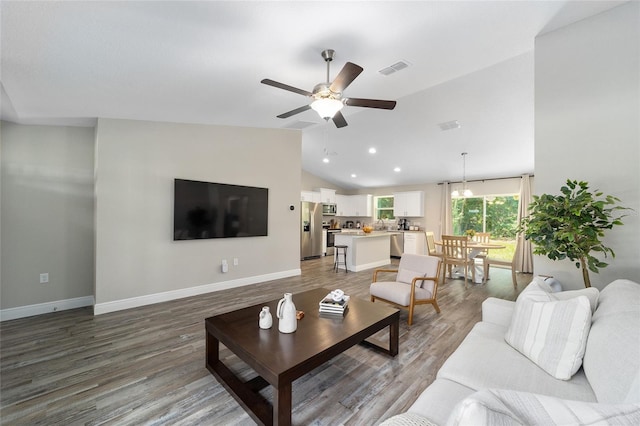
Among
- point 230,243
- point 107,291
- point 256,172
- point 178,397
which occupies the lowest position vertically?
point 178,397

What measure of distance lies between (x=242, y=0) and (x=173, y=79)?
4.23ft

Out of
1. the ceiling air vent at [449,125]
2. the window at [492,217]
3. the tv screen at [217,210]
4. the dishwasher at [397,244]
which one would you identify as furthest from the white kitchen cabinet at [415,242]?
the tv screen at [217,210]

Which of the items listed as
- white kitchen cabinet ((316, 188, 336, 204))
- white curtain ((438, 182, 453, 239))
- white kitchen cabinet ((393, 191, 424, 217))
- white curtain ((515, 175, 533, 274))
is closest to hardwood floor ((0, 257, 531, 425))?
white curtain ((515, 175, 533, 274))

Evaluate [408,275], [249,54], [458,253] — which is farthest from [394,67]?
[458,253]

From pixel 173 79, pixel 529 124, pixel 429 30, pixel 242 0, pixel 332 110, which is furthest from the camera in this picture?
pixel 529 124

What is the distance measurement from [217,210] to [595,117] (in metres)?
4.59

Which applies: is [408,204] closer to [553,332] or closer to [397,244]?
[397,244]

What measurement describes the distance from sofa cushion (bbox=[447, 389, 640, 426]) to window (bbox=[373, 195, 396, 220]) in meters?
8.58

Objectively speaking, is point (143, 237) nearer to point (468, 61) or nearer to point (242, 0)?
point (242, 0)

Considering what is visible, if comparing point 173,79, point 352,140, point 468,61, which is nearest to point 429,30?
point 468,61

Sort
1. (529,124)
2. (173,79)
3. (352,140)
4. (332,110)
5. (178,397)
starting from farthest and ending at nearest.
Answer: (352,140), (529,124), (173,79), (332,110), (178,397)

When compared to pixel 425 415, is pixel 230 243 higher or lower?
higher

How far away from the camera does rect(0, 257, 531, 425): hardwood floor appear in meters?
1.73

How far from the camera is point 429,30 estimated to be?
2.21m
